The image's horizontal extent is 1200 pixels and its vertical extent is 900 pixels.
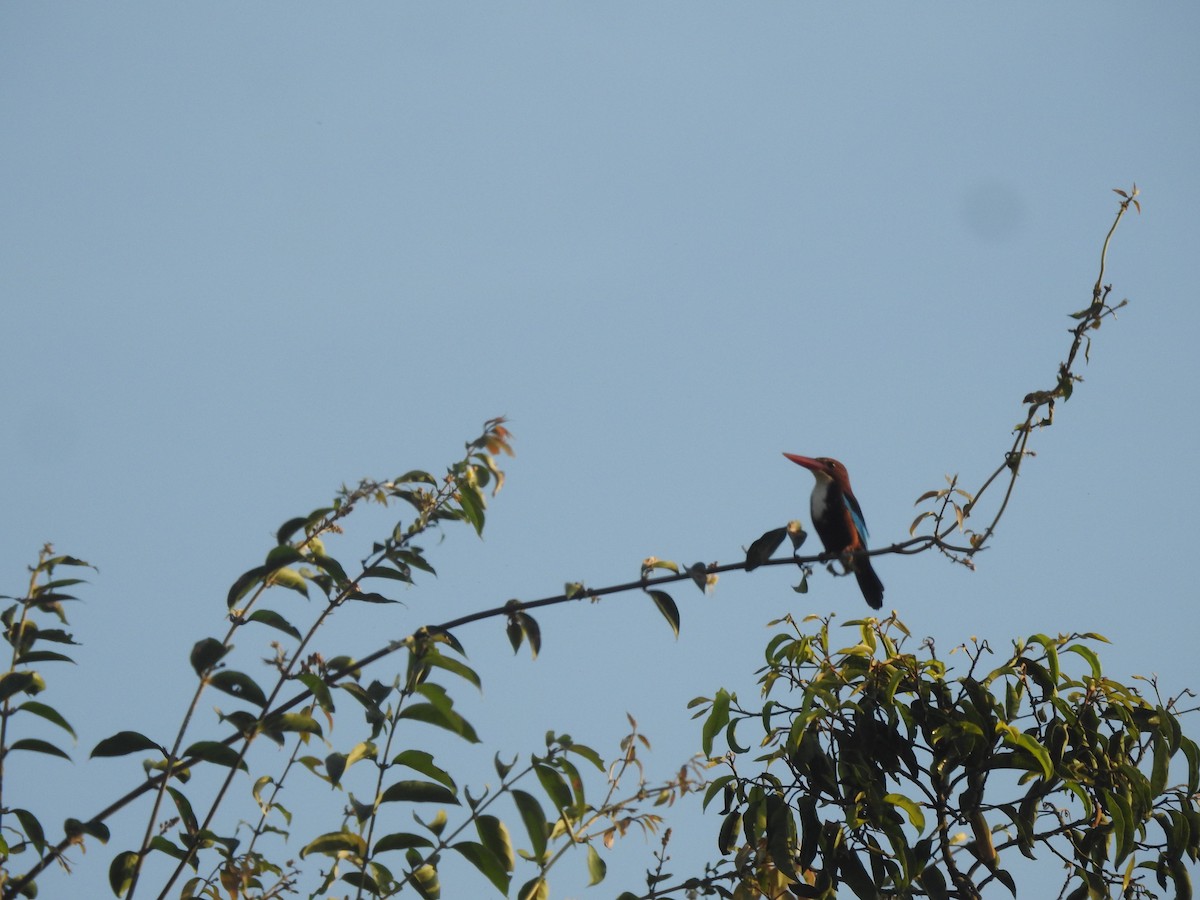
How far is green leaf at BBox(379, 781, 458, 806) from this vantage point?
1.78 meters

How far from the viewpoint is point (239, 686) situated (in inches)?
66.4

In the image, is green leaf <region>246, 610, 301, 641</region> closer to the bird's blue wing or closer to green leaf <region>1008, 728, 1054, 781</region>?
green leaf <region>1008, 728, 1054, 781</region>

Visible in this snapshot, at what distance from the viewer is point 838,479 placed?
5035 mm

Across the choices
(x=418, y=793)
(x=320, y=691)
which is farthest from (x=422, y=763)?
(x=320, y=691)

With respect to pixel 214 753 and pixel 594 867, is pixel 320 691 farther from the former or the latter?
pixel 594 867

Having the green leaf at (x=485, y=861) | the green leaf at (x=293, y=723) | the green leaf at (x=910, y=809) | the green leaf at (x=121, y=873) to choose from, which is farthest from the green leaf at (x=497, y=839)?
the green leaf at (x=910, y=809)

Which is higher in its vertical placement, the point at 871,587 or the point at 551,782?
the point at 871,587

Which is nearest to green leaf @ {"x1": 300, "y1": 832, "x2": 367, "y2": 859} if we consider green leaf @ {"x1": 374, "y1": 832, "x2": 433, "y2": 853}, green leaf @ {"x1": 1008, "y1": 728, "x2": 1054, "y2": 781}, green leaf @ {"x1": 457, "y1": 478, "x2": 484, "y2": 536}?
green leaf @ {"x1": 374, "y1": 832, "x2": 433, "y2": 853}

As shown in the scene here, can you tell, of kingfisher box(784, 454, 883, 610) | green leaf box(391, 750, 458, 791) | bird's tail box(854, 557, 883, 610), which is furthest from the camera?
kingfisher box(784, 454, 883, 610)

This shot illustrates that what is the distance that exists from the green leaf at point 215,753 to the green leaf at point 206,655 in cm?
10

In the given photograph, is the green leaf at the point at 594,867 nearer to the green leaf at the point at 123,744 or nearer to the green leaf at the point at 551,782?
the green leaf at the point at 551,782

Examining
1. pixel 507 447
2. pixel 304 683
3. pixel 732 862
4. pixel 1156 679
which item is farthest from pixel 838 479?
pixel 304 683

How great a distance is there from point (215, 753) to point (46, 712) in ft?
1.28

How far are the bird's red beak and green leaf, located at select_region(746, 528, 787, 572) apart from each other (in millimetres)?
3111
